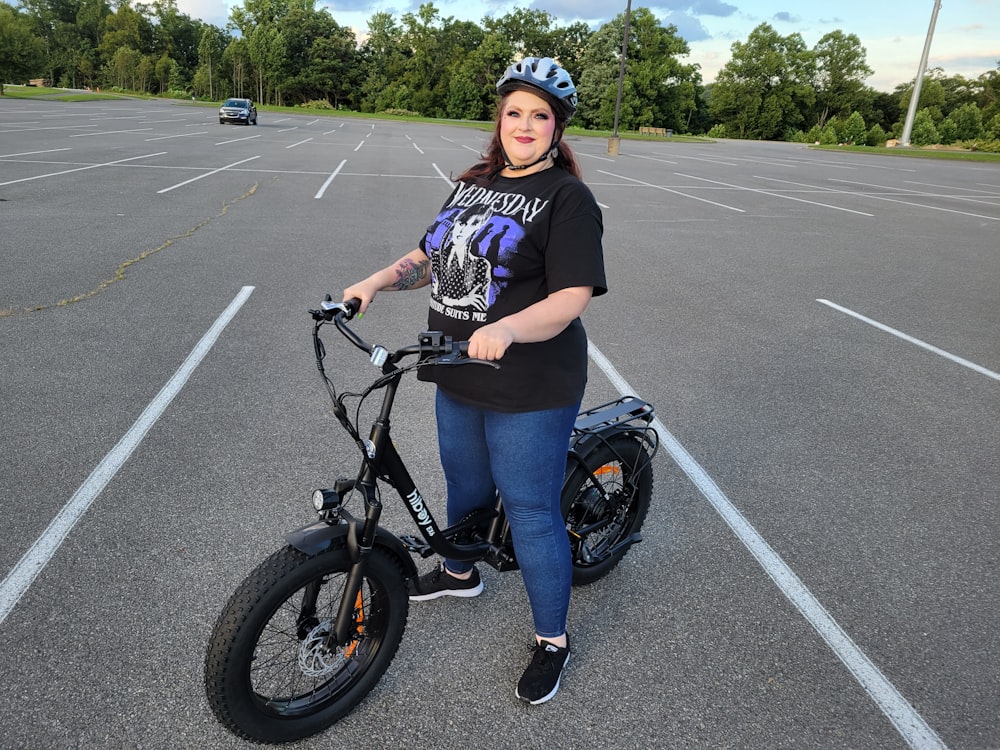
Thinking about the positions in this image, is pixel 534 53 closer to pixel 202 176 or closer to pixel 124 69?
pixel 124 69

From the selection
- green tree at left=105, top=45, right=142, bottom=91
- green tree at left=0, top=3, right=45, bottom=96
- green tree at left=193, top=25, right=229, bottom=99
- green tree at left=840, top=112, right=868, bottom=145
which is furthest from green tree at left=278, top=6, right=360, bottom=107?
green tree at left=840, top=112, right=868, bottom=145

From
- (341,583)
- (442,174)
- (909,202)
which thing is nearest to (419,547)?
(341,583)

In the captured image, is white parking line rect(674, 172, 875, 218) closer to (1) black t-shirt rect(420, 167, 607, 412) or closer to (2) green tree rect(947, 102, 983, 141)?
(1) black t-shirt rect(420, 167, 607, 412)

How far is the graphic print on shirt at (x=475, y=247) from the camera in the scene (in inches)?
77.6

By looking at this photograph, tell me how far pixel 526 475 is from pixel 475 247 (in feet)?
2.35

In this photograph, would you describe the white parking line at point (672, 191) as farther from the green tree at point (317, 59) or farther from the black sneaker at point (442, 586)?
the green tree at point (317, 59)

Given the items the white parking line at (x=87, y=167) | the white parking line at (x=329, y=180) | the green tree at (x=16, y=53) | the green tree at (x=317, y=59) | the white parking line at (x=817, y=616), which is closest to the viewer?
the white parking line at (x=817, y=616)

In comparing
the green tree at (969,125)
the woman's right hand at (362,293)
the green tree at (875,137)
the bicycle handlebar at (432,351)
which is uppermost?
the green tree at (969,125)

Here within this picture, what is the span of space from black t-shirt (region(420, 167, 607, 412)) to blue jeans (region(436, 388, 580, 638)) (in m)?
0.09

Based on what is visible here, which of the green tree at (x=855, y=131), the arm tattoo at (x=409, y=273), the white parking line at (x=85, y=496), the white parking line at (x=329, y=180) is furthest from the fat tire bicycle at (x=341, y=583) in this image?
the green tree at (x=855, y=131)

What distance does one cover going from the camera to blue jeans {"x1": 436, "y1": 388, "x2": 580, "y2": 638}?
2119mm

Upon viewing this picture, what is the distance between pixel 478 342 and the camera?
1.76 meters

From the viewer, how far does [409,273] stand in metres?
2.41

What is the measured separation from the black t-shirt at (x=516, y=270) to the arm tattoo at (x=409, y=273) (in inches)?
8.8
